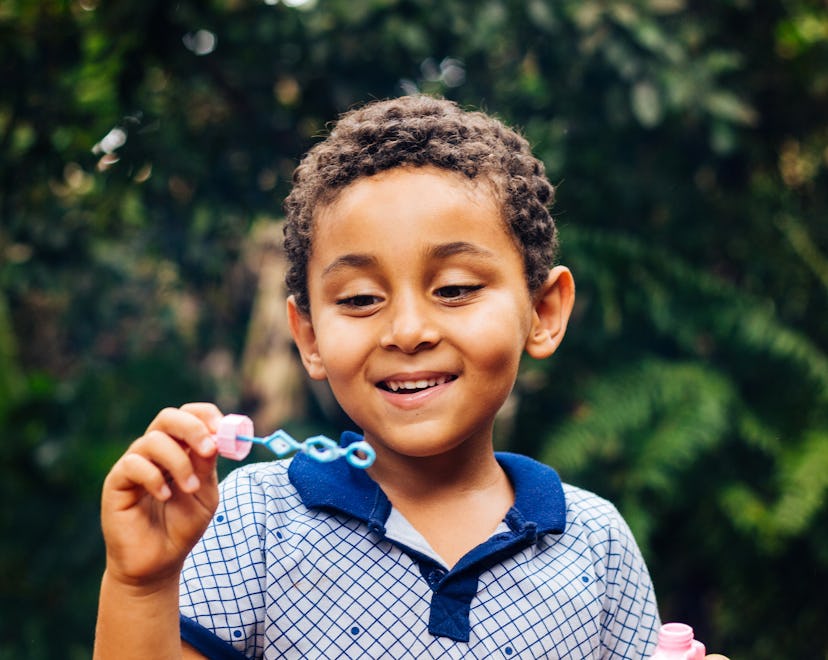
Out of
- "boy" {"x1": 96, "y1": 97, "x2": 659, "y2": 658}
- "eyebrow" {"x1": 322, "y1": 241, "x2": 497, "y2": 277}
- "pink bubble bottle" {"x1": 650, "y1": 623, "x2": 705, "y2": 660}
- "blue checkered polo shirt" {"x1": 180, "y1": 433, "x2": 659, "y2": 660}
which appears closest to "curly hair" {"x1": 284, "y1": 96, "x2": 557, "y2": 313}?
"boy" {"x1": 96, "y1": 97, "x2": 659, "y2": 658}

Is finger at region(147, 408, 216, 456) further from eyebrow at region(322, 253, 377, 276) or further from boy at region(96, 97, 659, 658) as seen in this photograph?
eyebrow at region(322, 253, 377, 276)

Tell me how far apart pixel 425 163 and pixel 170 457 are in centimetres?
59

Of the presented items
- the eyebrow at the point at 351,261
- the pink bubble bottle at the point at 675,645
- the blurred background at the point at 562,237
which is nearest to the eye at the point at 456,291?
the eyebrow at the point at 351,261

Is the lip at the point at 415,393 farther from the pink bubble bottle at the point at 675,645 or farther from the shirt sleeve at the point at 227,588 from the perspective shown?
the pink bubble bottle at the point at 675,645

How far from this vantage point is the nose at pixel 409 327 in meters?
1.36

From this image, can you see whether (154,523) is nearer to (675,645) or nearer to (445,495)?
(445,495)

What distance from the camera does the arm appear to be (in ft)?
3.80

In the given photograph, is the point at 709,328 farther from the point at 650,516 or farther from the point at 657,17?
the point at 657,17

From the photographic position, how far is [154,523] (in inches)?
47.2

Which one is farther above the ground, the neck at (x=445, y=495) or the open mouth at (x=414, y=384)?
the open mouth at (x=414, y=384)

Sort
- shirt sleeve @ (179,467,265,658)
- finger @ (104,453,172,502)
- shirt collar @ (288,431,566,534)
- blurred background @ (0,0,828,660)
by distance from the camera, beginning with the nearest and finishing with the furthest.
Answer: finger @ (104,453,172,502), shirt sleeve @ (179,467,265,658), shirt collar @ (288,431,566,534), blurred background @ (0,0,828,660)

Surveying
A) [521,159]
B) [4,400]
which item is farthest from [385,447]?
[4,400]

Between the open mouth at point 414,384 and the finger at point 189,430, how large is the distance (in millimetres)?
329

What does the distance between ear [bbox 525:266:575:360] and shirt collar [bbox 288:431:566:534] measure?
205 mm
